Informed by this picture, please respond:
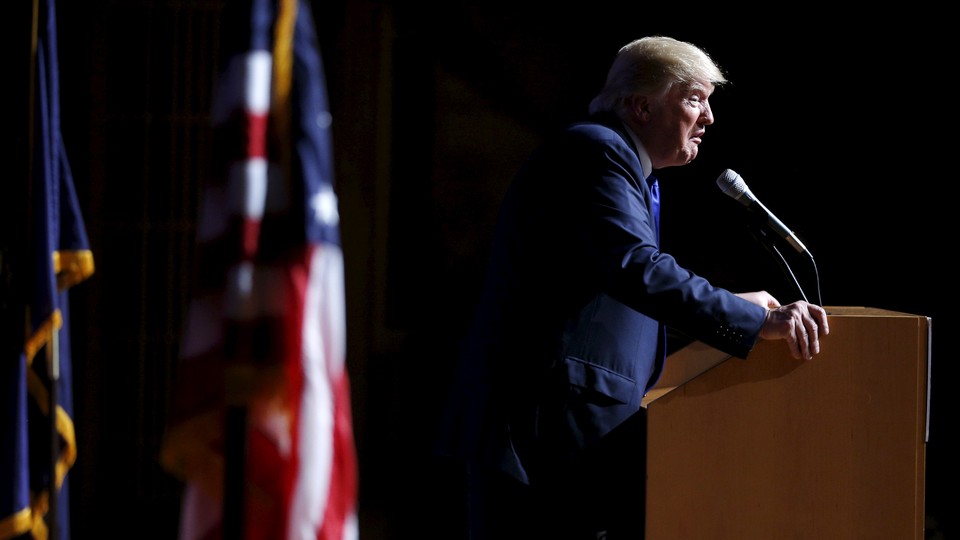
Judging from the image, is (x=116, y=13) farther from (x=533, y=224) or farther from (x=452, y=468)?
(x=533, y=224)

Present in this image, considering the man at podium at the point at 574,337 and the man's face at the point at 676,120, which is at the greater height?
the man's face at the point at 676,120

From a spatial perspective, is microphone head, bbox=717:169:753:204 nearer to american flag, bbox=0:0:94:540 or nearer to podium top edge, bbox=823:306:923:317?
podium top edge, bbox=823:306:923:317

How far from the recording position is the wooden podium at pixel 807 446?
179 cm

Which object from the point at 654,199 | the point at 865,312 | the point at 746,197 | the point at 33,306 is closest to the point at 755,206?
the point at 746,197

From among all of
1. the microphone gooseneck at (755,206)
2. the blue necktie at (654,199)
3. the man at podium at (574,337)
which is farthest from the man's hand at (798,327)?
the blue necktie at (654,199)

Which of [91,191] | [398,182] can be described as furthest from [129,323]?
[398,182]

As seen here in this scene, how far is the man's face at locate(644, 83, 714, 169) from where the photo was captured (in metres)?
2.11

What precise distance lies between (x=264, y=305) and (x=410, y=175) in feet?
9.60

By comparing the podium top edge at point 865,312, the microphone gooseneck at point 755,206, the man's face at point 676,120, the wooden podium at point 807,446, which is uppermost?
the man's face at point 676,120

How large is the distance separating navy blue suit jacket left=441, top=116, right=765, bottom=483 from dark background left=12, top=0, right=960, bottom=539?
2058 millimetres

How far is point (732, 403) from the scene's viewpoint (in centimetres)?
181

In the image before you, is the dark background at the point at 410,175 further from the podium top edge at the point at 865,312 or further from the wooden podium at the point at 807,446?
the wooden podium at the point at 807,446

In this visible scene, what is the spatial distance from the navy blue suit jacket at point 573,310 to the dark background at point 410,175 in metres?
2.06

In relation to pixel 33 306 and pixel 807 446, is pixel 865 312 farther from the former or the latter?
pixel 33 306
